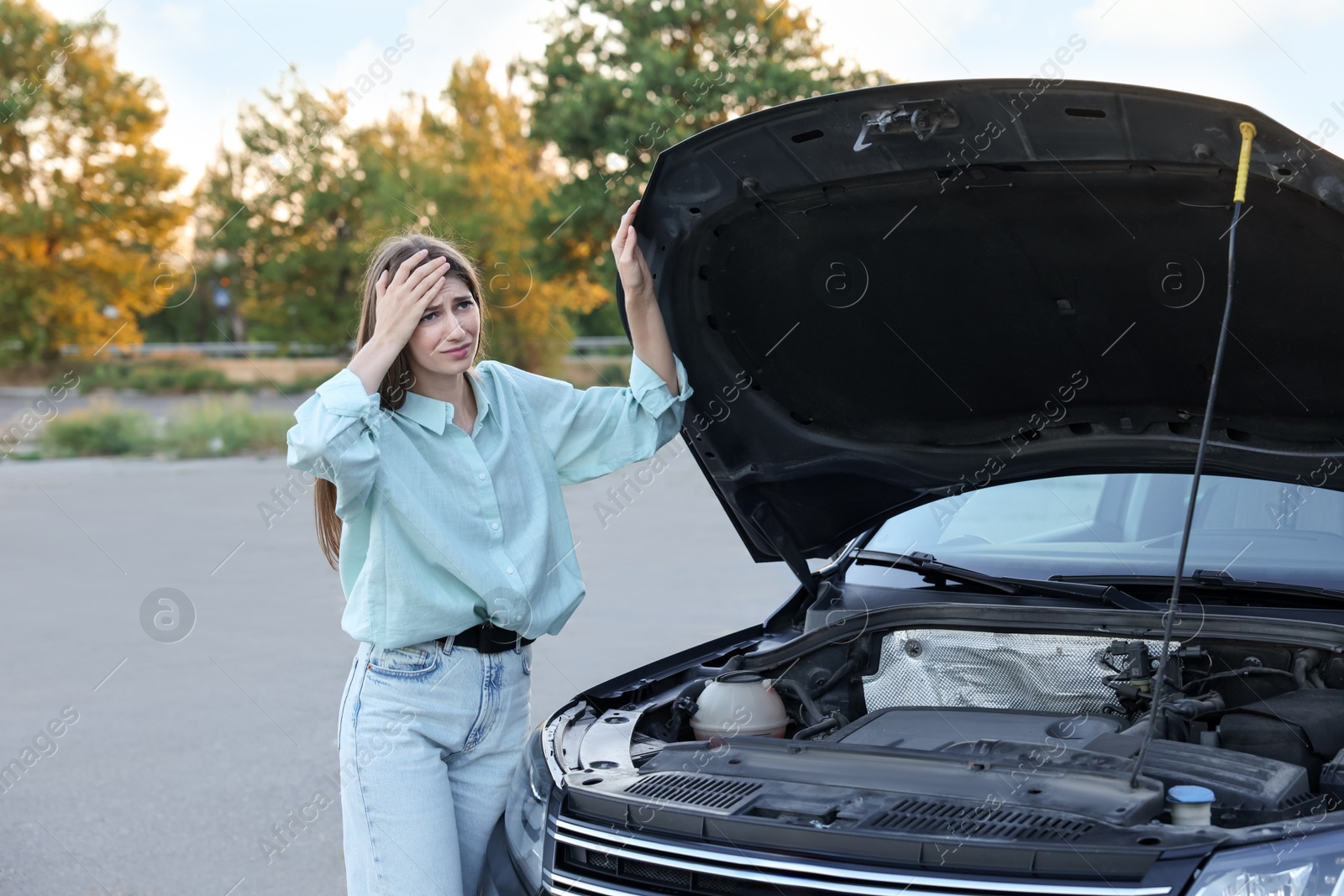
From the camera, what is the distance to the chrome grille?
1844mm

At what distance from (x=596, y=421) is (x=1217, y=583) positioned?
161cm

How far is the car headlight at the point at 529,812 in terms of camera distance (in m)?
2.34

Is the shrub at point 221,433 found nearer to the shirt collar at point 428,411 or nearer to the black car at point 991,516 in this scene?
the black car at point 991,516

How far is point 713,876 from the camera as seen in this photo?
2.04 meters

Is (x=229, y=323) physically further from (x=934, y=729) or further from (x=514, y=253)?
(x=934, y=729)

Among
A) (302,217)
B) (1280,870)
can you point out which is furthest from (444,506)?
(302,217)

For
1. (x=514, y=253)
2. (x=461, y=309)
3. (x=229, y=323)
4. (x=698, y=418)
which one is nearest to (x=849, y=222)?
(x=698, y=418)

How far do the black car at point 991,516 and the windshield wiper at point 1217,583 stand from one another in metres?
0.01

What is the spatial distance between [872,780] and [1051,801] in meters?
0.33

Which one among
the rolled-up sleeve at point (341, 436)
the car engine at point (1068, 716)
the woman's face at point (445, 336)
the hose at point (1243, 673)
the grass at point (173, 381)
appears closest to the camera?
the car engine at point (1068, 716)

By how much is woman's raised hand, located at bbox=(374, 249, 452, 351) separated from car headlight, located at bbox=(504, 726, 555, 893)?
94cm

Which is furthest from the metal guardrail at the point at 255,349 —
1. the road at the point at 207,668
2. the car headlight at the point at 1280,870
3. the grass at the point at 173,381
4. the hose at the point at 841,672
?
the car headlight at the point at 1280,870

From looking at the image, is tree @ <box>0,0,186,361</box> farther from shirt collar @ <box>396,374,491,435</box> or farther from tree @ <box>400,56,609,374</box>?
shirt collar @ <box>396,374,491,435</box>

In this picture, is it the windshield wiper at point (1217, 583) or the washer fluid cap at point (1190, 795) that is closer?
the washer fluid cap at point (1190, 795)
